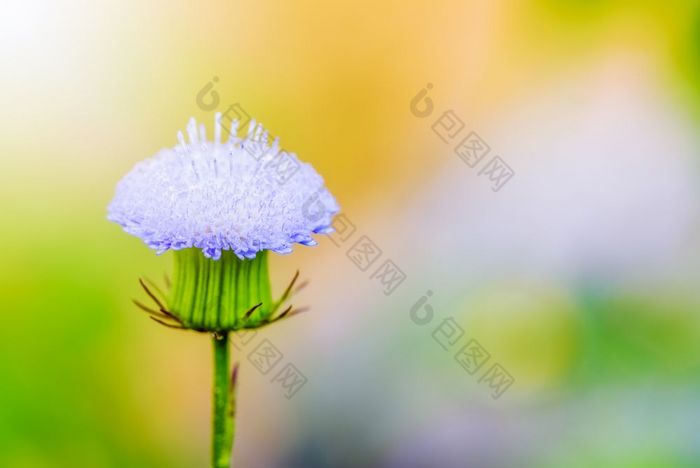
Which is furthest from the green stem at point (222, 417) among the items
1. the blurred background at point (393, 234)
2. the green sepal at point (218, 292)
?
the blurred background at point (393, 234)

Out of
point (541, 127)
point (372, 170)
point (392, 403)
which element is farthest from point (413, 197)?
point (392, 403)

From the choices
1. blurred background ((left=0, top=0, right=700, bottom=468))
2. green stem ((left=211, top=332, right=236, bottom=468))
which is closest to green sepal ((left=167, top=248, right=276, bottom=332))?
green stem ((left=211, top=332, right=236, bottom=468))

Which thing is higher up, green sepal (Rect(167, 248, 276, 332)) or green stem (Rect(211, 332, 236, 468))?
green sepal (Rect(167, 248, 276, 332))

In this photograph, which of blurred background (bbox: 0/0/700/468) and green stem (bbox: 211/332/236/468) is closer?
green stem (bbox: 211/332/236/468)

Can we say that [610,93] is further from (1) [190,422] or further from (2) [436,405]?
(1) [190,422]

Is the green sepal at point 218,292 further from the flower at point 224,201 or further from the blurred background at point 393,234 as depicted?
the blurred background at point 393,234

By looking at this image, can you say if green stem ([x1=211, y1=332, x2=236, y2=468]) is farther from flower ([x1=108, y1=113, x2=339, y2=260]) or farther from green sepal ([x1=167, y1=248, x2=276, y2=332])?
flower ([x1=108, y1=113, x2=339, y2=260])
